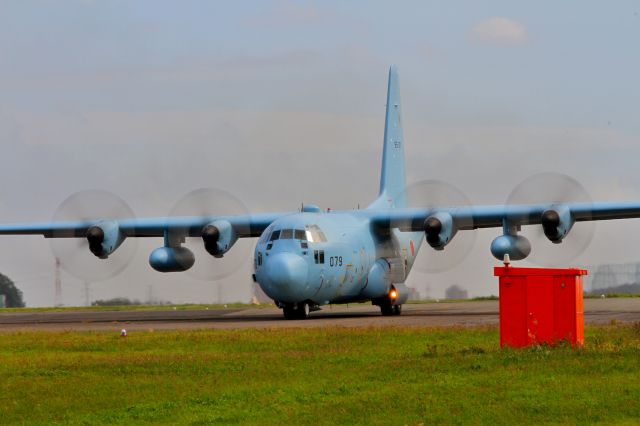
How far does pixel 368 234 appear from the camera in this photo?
4228 cm

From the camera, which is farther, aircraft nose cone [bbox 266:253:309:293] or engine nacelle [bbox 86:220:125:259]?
engine nacelle [bbox 86:220:125:259]

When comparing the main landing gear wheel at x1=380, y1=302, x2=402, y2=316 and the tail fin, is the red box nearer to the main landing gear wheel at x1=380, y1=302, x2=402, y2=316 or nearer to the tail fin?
the main landing gear wheel at x1=380, y1=302, x2=402, y2=316

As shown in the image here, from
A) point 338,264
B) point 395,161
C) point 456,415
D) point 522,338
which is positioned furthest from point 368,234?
point 456,415

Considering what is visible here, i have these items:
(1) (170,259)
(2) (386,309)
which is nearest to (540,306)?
(2) (386,309)

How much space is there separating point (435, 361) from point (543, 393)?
437 cm

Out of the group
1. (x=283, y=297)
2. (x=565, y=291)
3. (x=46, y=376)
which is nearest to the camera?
(x=46, y=376)

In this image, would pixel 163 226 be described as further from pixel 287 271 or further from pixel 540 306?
pixel 540 306

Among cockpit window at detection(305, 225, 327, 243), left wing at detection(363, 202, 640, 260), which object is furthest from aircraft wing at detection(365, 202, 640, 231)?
cockpit window at detection(305, 225, 327, 243)

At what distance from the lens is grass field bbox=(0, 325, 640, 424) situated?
48.8ft

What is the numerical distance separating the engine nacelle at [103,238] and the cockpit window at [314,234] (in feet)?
32.0

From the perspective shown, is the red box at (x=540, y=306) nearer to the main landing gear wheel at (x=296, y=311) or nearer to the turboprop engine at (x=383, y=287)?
the main landing gear wheel at (x=296, y=311)

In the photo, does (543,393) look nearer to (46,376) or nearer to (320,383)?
(320,383)

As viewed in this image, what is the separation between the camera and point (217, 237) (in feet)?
138

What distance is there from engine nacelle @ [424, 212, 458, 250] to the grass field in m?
15.1
